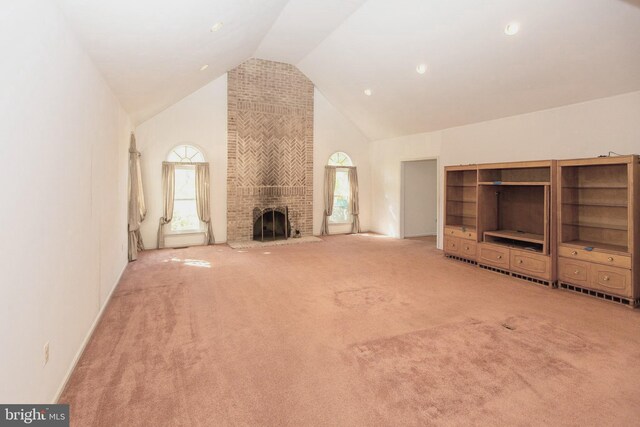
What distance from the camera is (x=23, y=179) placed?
1752 mm

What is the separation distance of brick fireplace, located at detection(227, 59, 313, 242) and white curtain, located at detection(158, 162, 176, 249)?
129 cm

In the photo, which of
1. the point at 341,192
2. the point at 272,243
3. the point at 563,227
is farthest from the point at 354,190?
the point at 563,227

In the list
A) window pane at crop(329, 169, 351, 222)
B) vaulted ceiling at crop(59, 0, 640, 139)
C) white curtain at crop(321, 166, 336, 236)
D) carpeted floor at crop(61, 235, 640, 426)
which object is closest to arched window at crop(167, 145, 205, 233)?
vaulted ceiling at crop(59, 0, 640, 139)

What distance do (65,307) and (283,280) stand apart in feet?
9.88

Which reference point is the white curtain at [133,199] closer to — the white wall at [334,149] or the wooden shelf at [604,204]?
the white wall at [334,149]

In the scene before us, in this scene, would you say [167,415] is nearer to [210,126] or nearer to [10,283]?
[10,283]

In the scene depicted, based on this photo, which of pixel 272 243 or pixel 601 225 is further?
pixel 272 243

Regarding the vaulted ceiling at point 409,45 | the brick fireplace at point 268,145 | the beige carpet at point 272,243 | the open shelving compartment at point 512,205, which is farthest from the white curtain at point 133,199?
the open shelving compartment at point 512,205

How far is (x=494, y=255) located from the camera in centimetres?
560

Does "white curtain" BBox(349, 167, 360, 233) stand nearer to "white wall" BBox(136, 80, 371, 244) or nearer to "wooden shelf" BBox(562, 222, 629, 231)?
"white wall" BBox(136, 80, 371, 244)

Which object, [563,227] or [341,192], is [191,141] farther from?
[563,227]

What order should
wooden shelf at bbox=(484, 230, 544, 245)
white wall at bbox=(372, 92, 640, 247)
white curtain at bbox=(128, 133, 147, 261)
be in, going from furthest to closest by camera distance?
white curtain at bbox=(128, 133, 147, 261) → wooden shelf at bbox=(484, 230, 544, 245) → white wall at bbox=(372, 92, 640, 247)

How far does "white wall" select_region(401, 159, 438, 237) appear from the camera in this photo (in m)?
9.05

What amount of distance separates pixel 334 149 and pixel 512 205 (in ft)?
16.5
